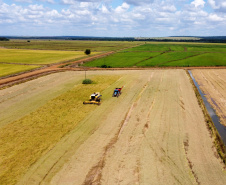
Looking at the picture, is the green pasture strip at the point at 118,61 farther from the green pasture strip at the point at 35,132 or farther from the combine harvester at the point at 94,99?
the combine harvester at the point at 94,99

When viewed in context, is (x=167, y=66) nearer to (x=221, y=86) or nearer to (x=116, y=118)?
(x=221, y=86)

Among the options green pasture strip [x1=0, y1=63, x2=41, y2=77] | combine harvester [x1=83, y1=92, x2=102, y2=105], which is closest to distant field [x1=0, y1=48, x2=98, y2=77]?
green pasture strip [x1=0, y1=63, x2=41, y2=77]

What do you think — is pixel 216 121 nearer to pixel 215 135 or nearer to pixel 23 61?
pixel 215 135

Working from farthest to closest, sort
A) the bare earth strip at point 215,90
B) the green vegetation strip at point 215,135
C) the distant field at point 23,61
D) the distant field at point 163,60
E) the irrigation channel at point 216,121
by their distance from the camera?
the distant field at point 163,60 → the distant field at point 23,61 → the bare earth strip at point 215,90 → the irrigation channel at point 216,121 → the green vegetation strip at point 215,135

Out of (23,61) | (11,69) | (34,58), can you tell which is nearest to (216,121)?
(11,69)

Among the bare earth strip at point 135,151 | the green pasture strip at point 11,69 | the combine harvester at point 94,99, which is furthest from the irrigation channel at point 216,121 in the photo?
the green pasture strip at point 11,69

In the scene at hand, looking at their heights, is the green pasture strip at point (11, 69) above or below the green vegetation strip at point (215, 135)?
above
